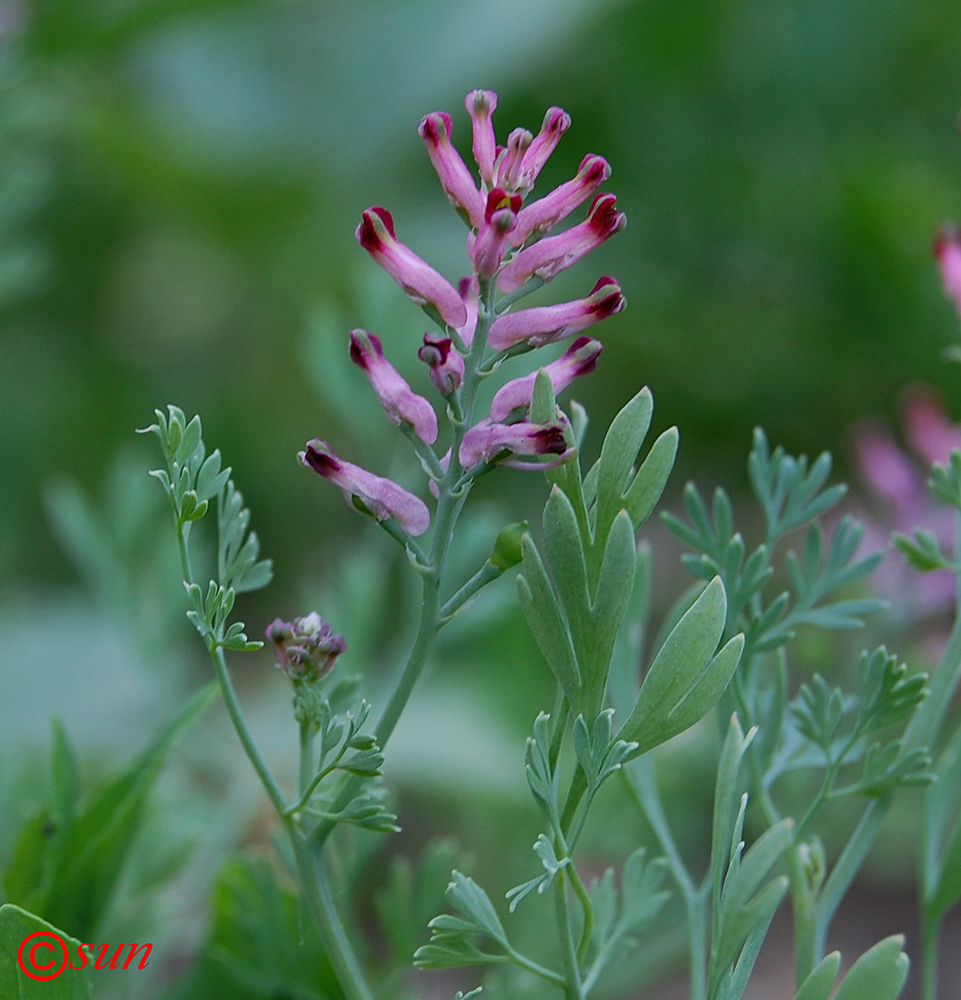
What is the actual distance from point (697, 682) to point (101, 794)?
0.95 feet

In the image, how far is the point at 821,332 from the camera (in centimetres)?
182

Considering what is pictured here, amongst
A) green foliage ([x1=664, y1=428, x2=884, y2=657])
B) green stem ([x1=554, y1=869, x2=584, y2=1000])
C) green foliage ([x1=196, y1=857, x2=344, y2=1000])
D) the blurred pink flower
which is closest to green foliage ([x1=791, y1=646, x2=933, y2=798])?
green foliage ([x1=664, y1=428, x2=884, y2=657])

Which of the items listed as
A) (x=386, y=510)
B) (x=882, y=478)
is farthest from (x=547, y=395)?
(x=882, y=478)

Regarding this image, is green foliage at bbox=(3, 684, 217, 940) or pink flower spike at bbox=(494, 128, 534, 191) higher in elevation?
pink flower spike at bbox=(494, 128, 534, 191)

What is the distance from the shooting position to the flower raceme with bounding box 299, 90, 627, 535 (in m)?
0.40

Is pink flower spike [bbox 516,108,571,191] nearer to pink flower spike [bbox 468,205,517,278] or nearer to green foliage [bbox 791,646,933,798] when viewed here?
pink flower spike [bbox 468,205,517,278]

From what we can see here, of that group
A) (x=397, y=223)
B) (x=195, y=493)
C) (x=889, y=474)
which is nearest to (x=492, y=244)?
(x=195, y=493)

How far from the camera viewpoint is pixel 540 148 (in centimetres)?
42

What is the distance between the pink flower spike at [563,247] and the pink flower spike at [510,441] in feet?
0.17

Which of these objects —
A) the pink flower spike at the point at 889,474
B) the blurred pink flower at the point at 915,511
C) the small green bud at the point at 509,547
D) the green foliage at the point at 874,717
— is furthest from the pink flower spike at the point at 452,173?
the pink flower spike at the point at 889,474

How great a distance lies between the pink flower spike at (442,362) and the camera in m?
0.38

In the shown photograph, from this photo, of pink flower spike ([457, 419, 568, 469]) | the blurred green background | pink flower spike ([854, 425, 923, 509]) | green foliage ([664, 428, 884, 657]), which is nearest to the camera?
pink flower spike ([457, 419, 568, 469])

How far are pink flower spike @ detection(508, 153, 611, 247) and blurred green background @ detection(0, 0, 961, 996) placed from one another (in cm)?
90

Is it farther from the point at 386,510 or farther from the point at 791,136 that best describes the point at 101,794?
the point at 791,136
